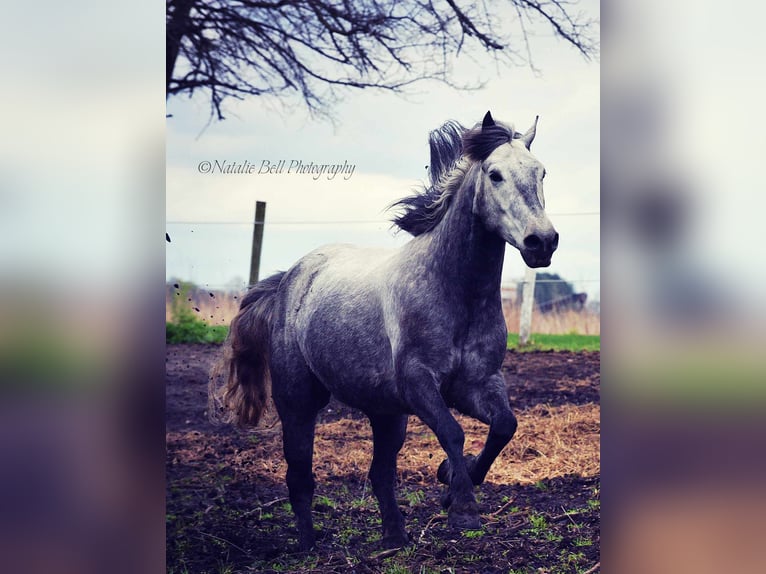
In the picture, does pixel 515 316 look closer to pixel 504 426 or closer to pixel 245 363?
pixel 504 426

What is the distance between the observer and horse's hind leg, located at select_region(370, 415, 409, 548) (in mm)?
4590

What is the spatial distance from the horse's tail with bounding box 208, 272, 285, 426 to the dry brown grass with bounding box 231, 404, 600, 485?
0.21 metres

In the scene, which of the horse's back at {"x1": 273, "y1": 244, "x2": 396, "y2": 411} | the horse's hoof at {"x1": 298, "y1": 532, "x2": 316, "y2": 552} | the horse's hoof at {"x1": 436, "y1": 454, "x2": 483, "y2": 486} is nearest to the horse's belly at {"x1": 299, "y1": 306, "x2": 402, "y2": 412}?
the horse's back at {"x1": 273, "y1": 244, "x2": 396, "y2": 411}

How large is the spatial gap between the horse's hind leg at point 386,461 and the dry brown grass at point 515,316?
891mm

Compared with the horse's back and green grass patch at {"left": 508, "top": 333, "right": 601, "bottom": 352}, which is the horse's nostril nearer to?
the horse's back

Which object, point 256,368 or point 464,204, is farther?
point 256,368

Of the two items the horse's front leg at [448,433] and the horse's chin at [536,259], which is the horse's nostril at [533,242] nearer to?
the horse's chin at [536,259]

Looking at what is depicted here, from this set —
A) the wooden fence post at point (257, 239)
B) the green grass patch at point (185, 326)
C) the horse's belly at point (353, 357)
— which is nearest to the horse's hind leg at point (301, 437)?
the horse's belly at point (353, 357)
